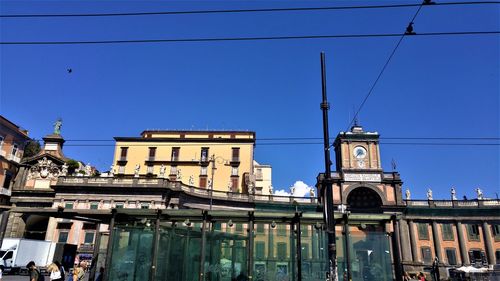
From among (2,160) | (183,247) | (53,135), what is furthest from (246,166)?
(183,247)

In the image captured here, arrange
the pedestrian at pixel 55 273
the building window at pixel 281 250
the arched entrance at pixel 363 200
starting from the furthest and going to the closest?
the arched entrance at pixel 363 200 → the building window at pixel 281 250 → the pedestrian at pixel 55 273

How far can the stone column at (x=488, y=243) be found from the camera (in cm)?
4941

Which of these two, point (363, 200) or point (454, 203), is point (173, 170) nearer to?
point (363, 200)

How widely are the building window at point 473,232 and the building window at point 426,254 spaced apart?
6.31 m

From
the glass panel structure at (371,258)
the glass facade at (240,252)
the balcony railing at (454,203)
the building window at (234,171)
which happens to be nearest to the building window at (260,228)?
the glass facade at (240,252)

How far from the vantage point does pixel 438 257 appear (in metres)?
49.7

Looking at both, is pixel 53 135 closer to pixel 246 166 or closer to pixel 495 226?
pixel 246 166

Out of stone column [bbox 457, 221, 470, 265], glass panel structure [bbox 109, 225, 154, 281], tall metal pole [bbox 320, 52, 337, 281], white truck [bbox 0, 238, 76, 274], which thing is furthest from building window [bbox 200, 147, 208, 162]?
tall metal pole [bbox 320, 52, 337, 281]

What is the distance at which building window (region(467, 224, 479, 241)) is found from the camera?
51.1 meters

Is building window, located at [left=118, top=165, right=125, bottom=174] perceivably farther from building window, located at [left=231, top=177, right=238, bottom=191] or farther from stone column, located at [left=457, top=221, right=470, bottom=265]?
stone column, located at [left=457, top=221, right=470, bottom=265]

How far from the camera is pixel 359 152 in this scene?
181 ft

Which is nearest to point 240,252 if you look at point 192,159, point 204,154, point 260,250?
point 260,250

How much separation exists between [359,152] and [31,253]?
43.4 meters

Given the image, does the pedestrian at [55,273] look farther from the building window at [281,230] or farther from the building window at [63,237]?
the building window at [63,237]
